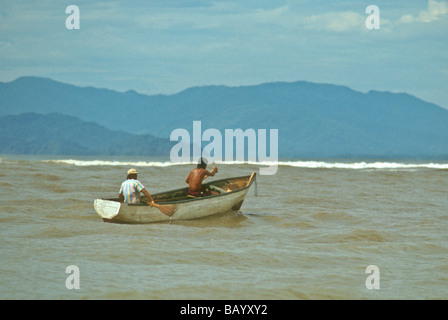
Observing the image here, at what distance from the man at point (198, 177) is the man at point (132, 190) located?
7.77ft

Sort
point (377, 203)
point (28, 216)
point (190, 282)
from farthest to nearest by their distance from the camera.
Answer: point (377, 203) < point (28, 216) < point (190, 282)

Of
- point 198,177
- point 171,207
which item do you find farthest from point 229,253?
point 198,177

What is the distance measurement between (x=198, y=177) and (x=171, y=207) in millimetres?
1961

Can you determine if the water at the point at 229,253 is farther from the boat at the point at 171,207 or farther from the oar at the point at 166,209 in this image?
the oar at the point at 166,209

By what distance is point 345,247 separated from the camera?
14.1 m

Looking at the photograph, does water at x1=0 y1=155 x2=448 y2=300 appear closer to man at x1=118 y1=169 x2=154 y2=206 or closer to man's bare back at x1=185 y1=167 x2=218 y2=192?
man at x1=118 y1=169 x2=154 y2=206

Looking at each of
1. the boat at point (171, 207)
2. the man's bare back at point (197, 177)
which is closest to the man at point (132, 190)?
the boat at point (171, 207)

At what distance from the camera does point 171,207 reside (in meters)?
17.1

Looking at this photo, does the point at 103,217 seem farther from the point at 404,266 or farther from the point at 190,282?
the point at 404,266

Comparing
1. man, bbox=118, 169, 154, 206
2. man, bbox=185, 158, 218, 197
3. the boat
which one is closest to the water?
the boat

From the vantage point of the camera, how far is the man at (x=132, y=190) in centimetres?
1655

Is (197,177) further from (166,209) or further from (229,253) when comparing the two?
(229,253)
